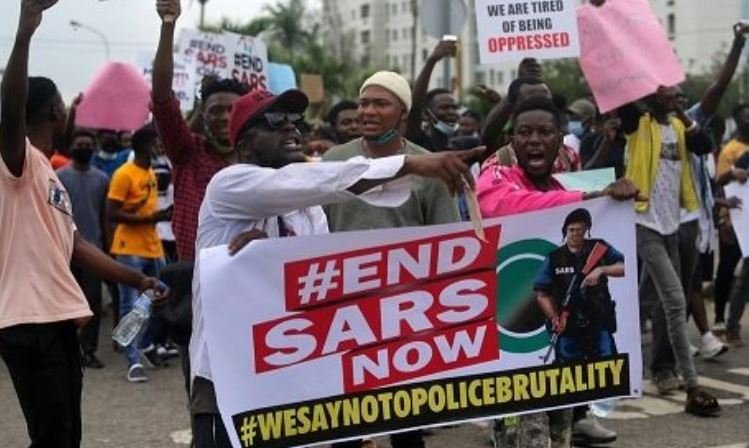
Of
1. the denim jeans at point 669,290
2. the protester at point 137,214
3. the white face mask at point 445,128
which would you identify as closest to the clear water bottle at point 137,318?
the denim jeans at point 669,290

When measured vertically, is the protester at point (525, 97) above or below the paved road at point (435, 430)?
above

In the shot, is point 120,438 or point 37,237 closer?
point 37,237

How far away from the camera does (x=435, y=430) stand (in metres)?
6.53

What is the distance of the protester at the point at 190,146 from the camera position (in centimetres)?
466

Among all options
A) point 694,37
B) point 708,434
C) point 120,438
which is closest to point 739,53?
point 708,434

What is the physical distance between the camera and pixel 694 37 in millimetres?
83750

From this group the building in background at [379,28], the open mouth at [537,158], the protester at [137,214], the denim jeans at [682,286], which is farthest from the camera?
the building in background at [379,28]

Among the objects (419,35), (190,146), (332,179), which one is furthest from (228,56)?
(419,35)

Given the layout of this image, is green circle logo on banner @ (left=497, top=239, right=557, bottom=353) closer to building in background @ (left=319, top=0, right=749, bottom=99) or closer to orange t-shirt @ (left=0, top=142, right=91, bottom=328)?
orange t-shirt @ (left=0, top=142, right=91, bottom=328)

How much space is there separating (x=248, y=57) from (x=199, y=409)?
7241 millimetres

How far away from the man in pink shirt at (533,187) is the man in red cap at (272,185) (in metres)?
0.76

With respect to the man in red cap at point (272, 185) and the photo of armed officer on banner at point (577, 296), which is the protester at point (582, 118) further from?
the man in red cap at point (272, 185)

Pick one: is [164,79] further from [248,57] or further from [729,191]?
[248,57]

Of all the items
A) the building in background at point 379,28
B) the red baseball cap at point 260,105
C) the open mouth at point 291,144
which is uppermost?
the building in background at point 379,28
